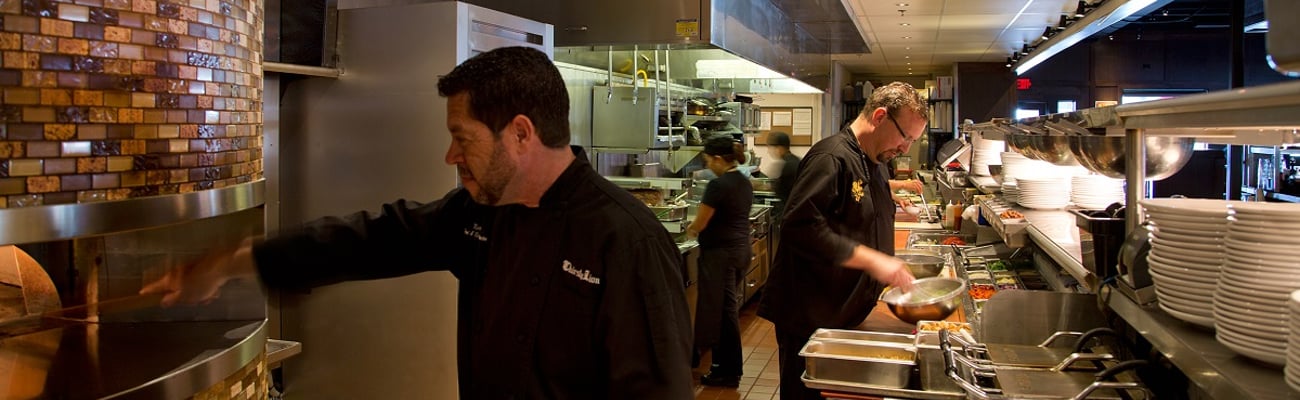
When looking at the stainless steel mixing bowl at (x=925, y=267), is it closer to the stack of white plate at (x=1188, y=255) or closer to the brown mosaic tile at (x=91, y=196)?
the stack of white plate at (x=1188, y=255)

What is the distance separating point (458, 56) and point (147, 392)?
2.34 meters

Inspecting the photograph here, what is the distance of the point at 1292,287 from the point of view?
158 cm

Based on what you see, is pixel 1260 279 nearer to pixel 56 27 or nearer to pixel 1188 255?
pixel 1188 255

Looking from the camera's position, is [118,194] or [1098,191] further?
[1098,191]

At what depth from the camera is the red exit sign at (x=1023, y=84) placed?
14961 mm

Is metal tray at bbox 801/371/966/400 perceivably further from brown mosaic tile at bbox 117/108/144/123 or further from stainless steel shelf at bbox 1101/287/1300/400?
brown mosaic tile at bbox 117/108/144/123

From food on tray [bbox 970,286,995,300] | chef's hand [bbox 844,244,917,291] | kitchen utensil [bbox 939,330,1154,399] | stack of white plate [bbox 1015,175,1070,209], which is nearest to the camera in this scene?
kitchen utensil [bbox 939,330,1154,399]

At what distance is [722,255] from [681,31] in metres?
1.81

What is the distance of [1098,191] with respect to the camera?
4230mm

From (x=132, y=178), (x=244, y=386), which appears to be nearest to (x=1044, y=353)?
(x=244, y=386)

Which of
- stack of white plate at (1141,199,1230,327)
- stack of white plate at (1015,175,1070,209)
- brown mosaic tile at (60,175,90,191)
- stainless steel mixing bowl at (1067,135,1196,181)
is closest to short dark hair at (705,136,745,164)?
stack of white plate at (1015,175,1070,209)

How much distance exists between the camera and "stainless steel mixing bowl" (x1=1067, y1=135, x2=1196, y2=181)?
279 cm

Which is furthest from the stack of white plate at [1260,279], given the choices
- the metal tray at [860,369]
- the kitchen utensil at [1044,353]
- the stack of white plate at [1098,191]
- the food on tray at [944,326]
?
the stack of white plate at [1098,191]

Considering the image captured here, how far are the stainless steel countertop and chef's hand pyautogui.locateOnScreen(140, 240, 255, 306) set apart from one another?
0.07m
